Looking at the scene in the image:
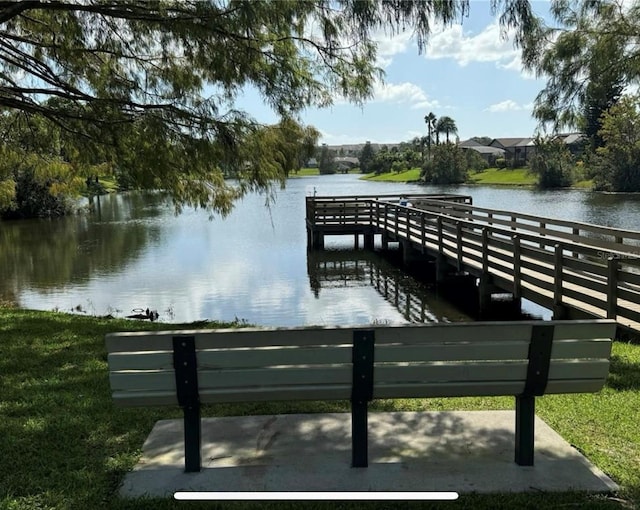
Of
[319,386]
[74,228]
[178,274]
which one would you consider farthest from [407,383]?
[74,228]

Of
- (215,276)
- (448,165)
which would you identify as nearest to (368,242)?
(215,276)

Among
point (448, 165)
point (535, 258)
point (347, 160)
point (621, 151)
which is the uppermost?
point (347, 160)

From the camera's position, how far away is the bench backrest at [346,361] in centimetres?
279

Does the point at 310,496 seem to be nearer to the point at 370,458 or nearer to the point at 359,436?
the point at 359,436

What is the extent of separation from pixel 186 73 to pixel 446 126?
405ft

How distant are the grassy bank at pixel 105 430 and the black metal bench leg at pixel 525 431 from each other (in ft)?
0.96

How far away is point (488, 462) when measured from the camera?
9.98ft

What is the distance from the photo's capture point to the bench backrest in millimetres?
2795

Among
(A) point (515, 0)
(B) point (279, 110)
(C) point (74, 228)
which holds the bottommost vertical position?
(C) point (74, 228)

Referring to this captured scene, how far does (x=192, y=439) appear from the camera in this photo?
2.93 m

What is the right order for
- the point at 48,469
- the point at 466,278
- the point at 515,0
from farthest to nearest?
the point at 466,278, the point at 515,0, the point at 48,469

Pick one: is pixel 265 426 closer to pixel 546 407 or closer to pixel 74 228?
pixel 546 407

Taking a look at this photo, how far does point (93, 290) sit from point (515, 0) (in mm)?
12026

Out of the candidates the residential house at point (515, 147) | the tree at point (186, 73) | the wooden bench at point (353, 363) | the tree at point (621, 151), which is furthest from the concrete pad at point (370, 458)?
the residential house at point (515, 147)
